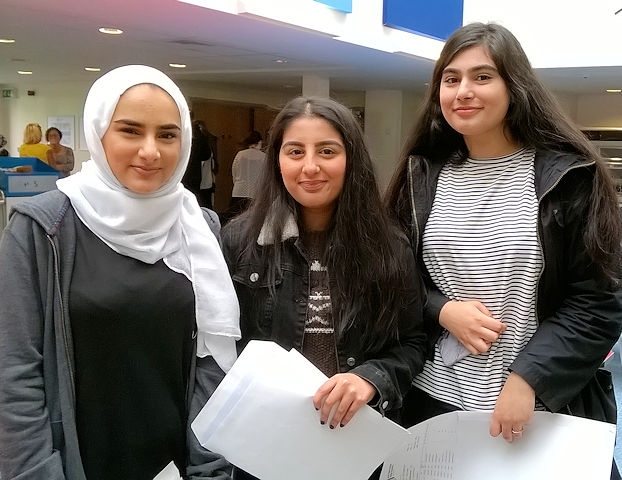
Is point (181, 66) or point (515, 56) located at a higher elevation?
point (181, 66)

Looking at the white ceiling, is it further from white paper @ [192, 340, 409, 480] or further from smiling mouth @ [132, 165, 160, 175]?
white paper @ [192, 340, 409, 480]

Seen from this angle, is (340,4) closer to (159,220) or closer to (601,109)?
(159,220)

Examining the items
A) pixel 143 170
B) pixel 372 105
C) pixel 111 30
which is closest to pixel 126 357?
pixel 143 170

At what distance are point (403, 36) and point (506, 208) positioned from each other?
224 inches

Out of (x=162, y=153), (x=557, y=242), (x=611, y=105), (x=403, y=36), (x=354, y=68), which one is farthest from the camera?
(x=611, y=105)

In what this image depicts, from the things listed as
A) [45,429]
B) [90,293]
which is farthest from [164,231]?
[45,429]

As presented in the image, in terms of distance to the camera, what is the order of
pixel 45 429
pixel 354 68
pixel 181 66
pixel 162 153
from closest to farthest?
1. pixel 45 429
2. pixel 162 153
3. pixel 354 68
4. pixel 181 66

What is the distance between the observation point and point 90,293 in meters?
1.37

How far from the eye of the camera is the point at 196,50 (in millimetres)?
7250

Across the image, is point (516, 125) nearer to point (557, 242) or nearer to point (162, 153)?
point (557, 242)

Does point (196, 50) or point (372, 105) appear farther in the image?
point (372, 105)

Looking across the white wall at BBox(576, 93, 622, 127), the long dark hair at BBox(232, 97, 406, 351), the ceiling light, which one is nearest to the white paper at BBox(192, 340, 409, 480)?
the long dark hair at BBox(232, 97, 406, 351)

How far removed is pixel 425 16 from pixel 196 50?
265 centimetres

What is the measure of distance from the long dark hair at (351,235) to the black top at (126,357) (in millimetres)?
305
